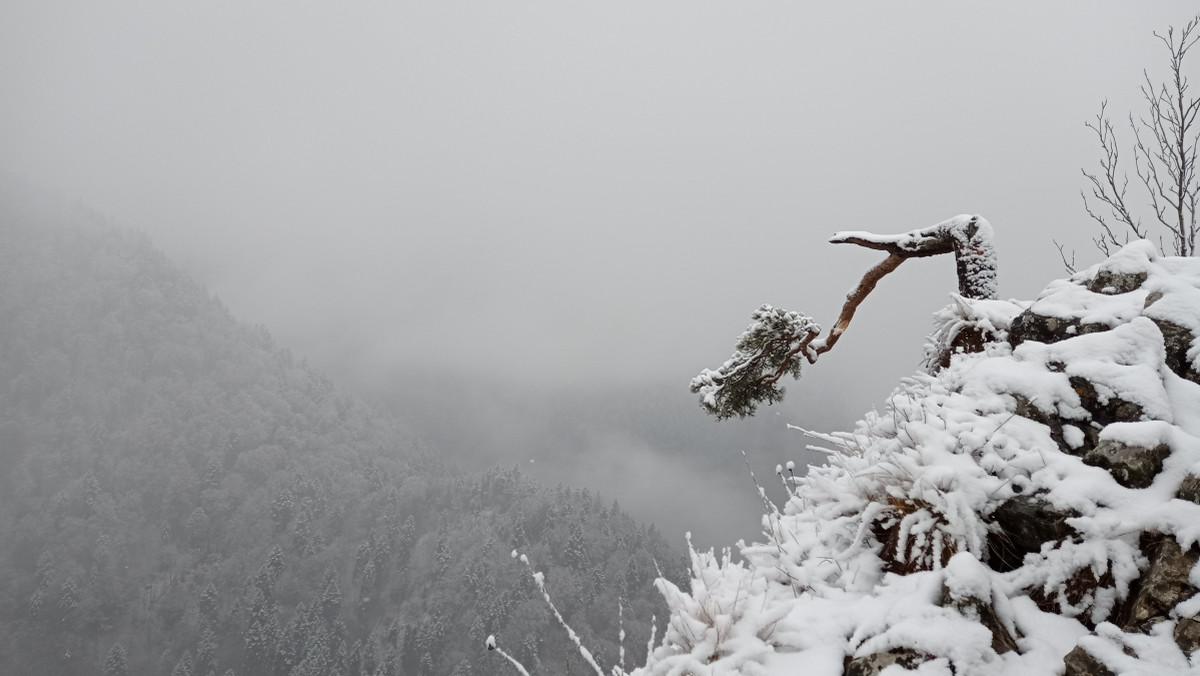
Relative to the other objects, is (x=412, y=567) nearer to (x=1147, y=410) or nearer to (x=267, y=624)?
(x=267, y=624)

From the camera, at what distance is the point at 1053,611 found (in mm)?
2719

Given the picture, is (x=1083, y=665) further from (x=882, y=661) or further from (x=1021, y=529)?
(x=1021, y=529)

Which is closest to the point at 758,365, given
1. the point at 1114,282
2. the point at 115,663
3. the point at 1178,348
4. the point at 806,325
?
the point at 806,325

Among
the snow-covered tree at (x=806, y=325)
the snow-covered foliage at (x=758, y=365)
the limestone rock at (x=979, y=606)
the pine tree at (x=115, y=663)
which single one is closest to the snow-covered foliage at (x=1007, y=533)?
the limestone rock at (x=979, y=606)

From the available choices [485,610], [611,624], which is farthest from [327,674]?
[611,624]

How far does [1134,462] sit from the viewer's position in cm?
285

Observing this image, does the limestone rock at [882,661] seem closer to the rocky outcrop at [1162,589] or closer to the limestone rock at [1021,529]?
the rocky outcrop at [1162,589]

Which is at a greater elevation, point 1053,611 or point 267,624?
point 1053,611

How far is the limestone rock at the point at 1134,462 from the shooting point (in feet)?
9.27

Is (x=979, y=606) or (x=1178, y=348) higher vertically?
(x=1178, y=348)

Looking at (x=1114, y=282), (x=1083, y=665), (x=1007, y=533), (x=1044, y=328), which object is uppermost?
(x=1114, y=282)

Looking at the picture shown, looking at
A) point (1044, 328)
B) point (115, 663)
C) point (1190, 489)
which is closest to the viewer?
point (1190, 489)

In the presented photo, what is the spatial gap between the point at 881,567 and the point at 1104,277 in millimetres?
3174

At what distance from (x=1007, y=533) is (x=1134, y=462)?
64 cm
